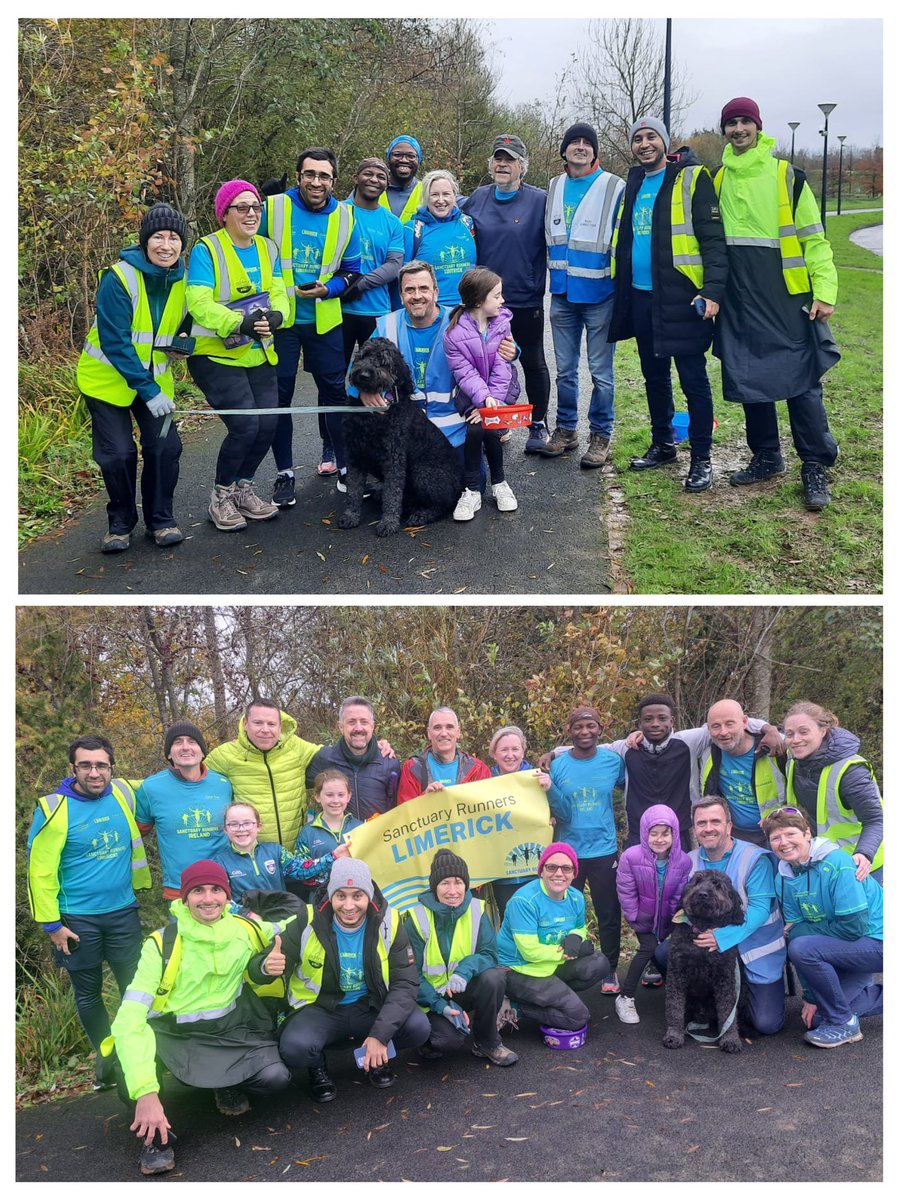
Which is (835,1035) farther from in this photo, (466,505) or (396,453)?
(396,453)

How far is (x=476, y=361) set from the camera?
21.5ft

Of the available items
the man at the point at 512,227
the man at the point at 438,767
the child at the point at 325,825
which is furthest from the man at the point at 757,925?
the man at the point at 512,227

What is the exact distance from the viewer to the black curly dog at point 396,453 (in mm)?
6383

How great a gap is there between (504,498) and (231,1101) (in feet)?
13.2

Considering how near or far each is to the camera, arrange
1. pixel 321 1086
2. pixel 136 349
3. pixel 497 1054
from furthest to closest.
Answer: pixel 136 349, pixel 497 1054, pixel 321 1086

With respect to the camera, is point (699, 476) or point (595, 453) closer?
point (699, 476)

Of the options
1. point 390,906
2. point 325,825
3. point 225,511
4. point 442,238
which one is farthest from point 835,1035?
point 442,238

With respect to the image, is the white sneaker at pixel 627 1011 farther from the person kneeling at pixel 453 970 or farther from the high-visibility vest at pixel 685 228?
the high-visibility vest at pixel 685 228

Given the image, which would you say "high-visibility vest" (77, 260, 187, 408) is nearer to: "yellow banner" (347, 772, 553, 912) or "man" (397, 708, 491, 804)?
"man" (397, 708, 491, 804)

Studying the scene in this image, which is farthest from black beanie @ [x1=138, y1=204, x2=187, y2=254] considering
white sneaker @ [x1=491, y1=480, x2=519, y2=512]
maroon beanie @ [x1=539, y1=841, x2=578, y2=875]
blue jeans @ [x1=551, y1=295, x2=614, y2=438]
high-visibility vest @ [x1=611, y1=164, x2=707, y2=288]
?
maroon beanie @ [x1=539, y1=841, x2=578, y2=875]

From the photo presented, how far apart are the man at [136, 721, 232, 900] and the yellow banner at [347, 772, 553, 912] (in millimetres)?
838

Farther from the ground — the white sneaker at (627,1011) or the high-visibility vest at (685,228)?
the high-visibility vest at (685,228)

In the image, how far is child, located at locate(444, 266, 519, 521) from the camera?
6.47 meters

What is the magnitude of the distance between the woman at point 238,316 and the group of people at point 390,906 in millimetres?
2034
